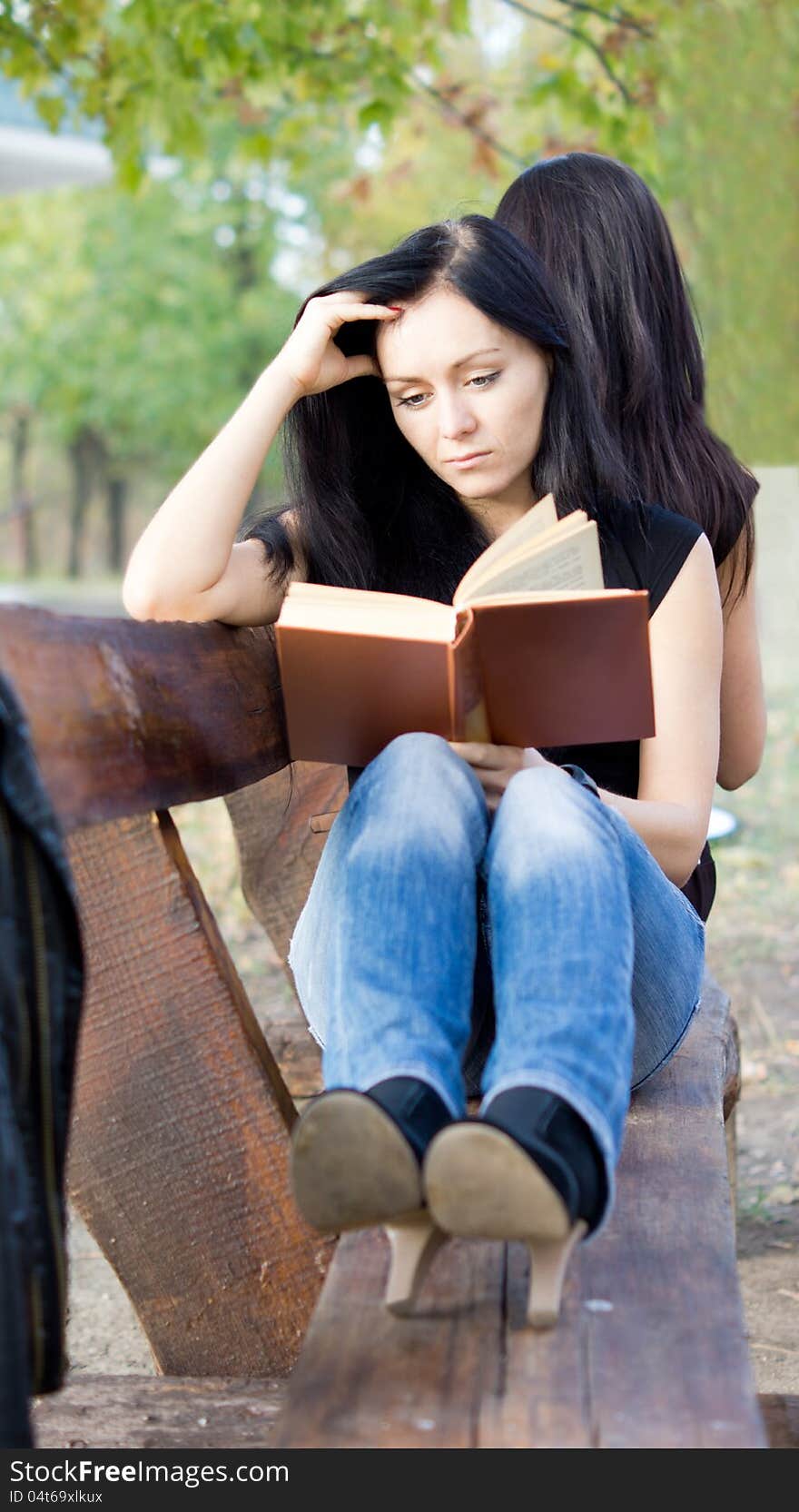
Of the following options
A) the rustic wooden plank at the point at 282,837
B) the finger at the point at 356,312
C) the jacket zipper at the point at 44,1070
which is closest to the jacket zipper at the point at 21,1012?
the jacket zipper at the point at 44,1070

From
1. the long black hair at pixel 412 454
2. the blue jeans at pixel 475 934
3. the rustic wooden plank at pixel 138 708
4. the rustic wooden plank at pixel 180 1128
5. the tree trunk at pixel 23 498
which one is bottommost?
the rustic wooden plank at pixel 180 1128

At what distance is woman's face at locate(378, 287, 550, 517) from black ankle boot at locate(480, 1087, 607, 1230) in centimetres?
110

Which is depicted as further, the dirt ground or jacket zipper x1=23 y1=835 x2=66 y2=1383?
the dirt ground

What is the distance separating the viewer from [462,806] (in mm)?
1858

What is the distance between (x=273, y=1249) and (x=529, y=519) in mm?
1046

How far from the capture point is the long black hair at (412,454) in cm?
234

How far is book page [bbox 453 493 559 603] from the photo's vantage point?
205 cm

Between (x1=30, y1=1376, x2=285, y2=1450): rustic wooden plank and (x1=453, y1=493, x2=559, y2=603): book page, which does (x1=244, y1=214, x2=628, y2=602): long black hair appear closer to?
(x1=453, y1=493, x2=559, y2=603): book page

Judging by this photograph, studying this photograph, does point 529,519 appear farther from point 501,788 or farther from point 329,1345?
point 329,1345

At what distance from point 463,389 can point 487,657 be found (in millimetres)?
566

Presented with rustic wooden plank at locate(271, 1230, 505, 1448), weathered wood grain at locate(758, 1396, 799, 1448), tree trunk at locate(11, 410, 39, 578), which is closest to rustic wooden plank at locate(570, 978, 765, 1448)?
rustic wooden plank at locate(271, 1230, 505, 1448)

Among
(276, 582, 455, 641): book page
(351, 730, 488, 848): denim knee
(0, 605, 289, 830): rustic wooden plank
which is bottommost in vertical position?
(351, 730, 488, 848): denim knee

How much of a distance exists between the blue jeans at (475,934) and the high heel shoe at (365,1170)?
90mm

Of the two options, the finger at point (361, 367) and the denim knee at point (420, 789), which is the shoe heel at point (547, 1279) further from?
the finger at point (361, 367)
